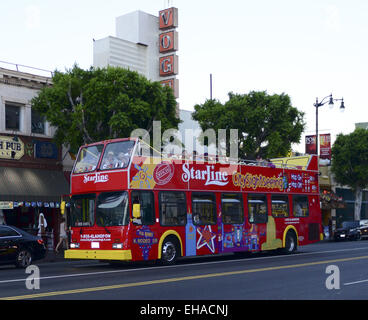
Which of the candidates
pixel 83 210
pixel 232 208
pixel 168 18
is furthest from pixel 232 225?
pixel 168 18

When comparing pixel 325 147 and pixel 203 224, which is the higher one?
pixel 325 147

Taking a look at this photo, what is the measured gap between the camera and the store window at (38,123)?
3027 cm

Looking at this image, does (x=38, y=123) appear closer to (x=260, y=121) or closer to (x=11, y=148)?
(x=11, y=148)

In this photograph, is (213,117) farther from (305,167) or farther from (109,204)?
(109,204)

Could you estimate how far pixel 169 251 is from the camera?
19.0m

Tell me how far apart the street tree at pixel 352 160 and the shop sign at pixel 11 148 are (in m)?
30.7

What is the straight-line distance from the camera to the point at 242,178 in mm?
21734

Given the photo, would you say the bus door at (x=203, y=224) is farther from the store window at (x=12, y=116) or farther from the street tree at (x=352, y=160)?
the street tree at (x=352, y=160)

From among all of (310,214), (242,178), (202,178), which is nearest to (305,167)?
(310,214)

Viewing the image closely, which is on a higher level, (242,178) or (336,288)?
(242,178)

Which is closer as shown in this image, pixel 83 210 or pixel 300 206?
pixel 83 210

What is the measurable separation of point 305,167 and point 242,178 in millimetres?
4781

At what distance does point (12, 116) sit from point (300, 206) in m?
15.2

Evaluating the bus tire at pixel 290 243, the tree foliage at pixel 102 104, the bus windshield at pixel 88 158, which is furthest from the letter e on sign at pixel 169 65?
the bus windshield at pixel 88 158
